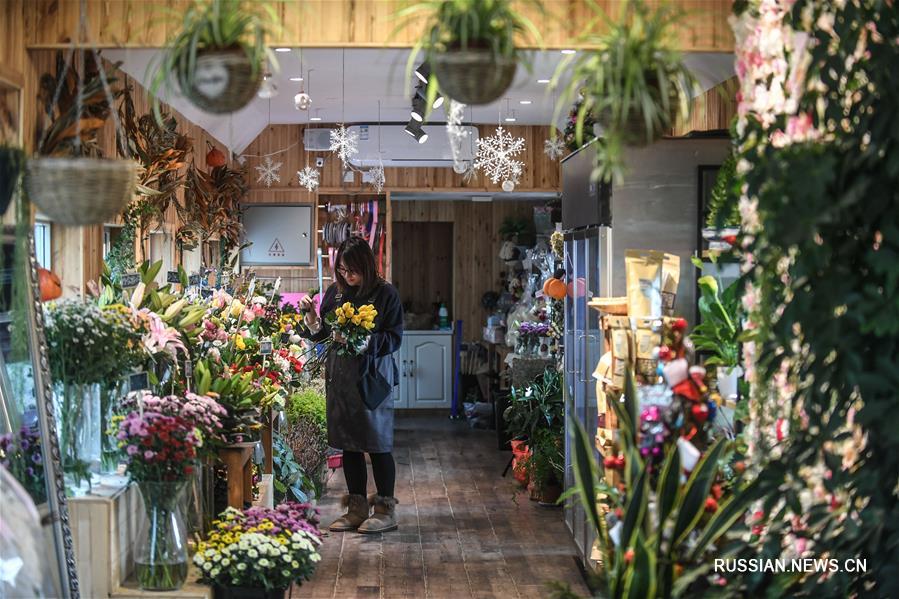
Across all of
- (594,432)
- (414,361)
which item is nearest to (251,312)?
(594,432)

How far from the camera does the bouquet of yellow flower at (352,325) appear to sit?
5906 millimetres

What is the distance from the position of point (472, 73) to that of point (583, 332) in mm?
3174

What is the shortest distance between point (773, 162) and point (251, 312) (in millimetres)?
3151

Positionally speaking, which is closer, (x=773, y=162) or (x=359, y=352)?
(x=773, y=162)

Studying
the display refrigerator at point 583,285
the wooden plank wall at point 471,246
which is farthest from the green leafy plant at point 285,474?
the wooden plank wall at point 471,246

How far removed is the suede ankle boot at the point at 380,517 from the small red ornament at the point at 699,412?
367cm

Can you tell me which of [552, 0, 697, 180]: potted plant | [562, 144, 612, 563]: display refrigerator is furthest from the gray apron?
[552, 0, 697, 180]: potted plant

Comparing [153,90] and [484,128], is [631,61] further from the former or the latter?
[484,128]

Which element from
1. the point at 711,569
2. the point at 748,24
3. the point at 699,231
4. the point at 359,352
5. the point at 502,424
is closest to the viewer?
the point at 711,569

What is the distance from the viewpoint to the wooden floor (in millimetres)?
5355

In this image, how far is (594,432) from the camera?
5.28m

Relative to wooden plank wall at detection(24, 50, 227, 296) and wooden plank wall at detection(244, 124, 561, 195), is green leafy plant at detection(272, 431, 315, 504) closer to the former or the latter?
wooden plank wall at detection(24, 50, 227, 296)

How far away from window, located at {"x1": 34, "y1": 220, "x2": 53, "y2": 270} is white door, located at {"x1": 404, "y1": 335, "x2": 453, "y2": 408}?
676cm

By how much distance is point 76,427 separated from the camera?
3.61 meters
